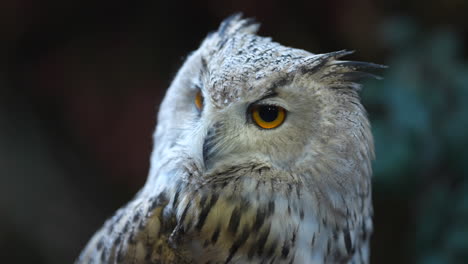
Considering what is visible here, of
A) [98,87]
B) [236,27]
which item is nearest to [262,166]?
[236,27]

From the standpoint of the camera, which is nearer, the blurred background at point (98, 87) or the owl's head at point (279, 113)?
the owl's head at point (279, 113)

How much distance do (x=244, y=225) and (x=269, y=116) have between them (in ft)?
0.86

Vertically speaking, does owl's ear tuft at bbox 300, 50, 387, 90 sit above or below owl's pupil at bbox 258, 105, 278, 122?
above

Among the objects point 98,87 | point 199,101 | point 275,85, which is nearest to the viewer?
point 275,85

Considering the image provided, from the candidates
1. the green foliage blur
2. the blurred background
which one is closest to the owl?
the green foliage blur

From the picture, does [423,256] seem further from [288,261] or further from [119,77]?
[119,77]

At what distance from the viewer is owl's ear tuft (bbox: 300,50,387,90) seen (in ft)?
3.76

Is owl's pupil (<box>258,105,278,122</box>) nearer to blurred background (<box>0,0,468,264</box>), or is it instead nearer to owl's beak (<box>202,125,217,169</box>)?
owl's beak (<box>202,125,217,169</box>)

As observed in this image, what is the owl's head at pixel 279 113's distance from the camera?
1.12 meters

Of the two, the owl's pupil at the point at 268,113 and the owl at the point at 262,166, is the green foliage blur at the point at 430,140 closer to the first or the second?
the owl at the point at 262,166

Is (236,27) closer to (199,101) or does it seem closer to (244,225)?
(199,101)

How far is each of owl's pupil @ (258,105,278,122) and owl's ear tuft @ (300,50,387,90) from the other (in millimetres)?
105

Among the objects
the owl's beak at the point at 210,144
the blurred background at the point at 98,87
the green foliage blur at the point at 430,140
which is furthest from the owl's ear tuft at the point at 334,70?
the blurred background at the point at 98,87

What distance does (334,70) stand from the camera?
3.89 feet
